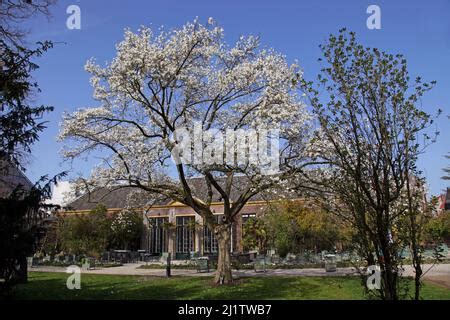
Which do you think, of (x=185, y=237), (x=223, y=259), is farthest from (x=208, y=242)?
(x=223, y=259)

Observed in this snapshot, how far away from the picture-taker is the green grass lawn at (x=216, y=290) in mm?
12805

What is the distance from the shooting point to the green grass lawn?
504 inches

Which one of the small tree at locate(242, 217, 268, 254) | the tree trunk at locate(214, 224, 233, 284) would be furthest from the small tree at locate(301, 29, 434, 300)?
the small tree at locate(242, 217, 268, 254)

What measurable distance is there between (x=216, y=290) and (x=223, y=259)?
183 cm

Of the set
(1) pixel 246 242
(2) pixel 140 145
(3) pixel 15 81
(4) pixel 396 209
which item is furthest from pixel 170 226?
(4) pixel 396 209

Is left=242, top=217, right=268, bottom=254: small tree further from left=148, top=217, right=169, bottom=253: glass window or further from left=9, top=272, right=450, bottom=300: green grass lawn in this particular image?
left=9, top=272, right=450, bottom=300: green grass lawn

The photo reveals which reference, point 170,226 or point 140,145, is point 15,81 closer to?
point 140,145

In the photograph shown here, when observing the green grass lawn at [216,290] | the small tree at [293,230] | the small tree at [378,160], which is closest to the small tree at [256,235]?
the small tree at [293,230]

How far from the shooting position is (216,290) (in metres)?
14.5

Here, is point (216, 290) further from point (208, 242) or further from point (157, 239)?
point (157, 239)

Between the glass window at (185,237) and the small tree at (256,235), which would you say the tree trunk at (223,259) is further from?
the glass window at (185,237)

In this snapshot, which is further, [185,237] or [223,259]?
[185,237]

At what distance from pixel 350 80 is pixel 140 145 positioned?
38.0 ft

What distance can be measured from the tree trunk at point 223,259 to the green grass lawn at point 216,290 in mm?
457
